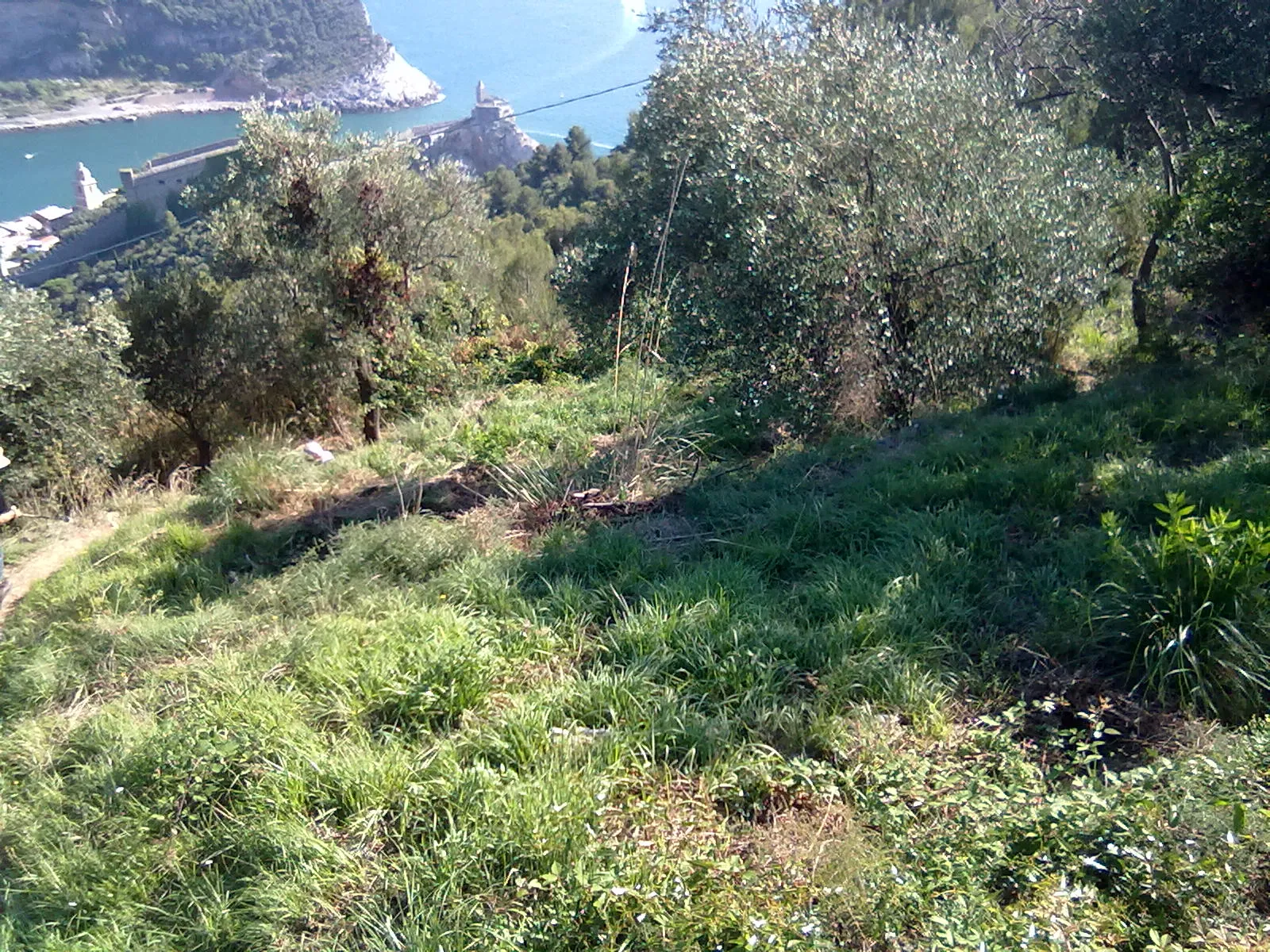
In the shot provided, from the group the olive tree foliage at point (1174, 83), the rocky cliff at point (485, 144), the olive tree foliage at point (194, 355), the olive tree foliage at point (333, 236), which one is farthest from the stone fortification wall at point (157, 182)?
the olive tree foliage at point (1174, 83)

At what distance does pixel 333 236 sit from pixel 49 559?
5102 millimetres

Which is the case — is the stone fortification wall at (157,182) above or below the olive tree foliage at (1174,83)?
above

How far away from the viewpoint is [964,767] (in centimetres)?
276

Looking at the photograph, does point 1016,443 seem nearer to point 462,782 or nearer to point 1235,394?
point 1235,394

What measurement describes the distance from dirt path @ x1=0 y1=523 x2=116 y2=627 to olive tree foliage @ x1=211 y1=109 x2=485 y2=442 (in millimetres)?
4083

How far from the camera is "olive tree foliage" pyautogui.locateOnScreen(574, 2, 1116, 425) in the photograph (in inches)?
233

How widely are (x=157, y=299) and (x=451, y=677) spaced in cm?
1059

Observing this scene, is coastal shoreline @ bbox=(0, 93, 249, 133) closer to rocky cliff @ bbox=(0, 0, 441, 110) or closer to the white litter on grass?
rocky cliff @ bbox=(0, 0, 441, 110)

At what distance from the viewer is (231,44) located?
142 ft

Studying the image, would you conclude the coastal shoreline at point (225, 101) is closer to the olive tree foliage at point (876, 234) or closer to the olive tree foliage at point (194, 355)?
the olive tree foliage at point (194, 355)

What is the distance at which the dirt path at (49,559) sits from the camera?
6.02 metres

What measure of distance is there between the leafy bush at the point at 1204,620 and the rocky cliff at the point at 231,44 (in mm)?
41708

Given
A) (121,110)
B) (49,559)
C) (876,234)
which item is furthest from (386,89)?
(876,234)

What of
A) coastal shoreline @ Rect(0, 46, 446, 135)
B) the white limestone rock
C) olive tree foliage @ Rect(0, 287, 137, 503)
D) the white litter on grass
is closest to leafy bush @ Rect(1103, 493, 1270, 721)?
the white litter on grass
